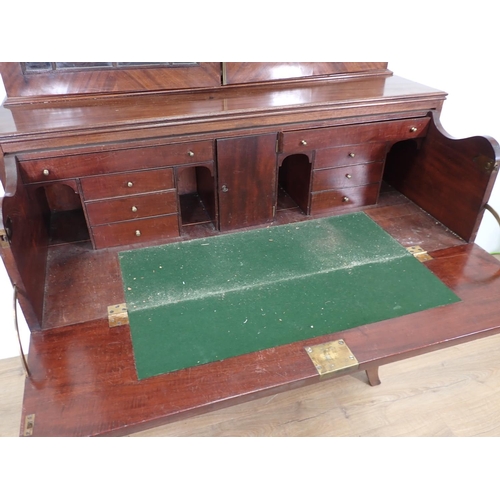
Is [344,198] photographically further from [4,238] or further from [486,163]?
[4,238]

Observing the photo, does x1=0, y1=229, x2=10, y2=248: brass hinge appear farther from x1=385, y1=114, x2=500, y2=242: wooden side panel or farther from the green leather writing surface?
x1=385, y1=114, x2=500, y2=242: wooden side panel

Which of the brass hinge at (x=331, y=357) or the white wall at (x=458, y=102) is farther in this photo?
the white wall at (x=458, y=102)

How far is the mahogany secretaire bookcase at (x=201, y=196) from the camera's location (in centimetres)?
98

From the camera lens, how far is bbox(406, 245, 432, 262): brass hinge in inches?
54.3

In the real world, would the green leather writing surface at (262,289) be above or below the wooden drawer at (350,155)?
below

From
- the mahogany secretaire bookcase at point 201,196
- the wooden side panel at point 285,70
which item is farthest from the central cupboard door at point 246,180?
the wooden side panel at point 285,70

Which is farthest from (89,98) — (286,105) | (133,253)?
(286,105)

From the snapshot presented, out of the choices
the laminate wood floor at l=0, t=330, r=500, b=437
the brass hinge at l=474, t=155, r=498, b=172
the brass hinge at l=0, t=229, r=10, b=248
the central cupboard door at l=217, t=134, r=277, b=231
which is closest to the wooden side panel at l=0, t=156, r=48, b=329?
the brass hinge at l=0, t=229, r=10, b=248

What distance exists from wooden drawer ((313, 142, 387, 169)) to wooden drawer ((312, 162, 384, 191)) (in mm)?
21

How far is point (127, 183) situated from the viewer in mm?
1332

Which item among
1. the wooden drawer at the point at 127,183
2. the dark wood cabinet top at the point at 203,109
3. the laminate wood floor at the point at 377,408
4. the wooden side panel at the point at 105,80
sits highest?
the wooden side panel at the point at 105,80

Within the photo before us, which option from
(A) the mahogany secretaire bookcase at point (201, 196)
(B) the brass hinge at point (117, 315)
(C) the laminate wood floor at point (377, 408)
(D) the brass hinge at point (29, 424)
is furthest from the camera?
(C) the laminate wood floor at point (377, 408)

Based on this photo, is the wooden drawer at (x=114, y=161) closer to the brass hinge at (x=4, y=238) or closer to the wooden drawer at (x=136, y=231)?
the wooden drawer at (x=136, y=231)
